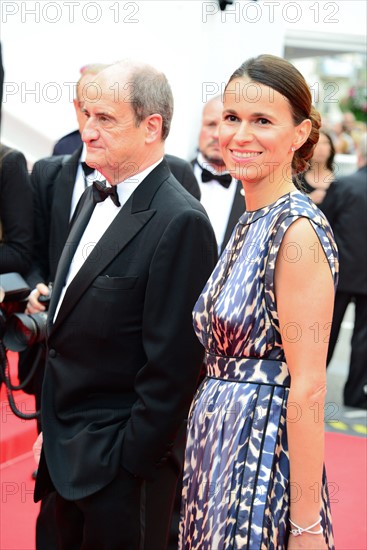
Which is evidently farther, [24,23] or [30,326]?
[24,23]

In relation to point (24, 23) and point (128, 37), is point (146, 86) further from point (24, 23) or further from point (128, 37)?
point (24, 23)

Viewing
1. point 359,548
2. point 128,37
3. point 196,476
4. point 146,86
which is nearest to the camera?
point 196,476

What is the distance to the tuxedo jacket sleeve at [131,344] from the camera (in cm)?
223

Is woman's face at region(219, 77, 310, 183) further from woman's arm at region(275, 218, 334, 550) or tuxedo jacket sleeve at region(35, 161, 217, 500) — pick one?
tuxedo jacket sleeve at region(35, 161, 217, 500)

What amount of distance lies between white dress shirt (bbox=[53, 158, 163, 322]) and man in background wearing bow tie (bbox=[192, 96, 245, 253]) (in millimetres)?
1707

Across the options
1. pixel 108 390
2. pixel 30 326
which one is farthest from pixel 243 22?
pixel 108 390

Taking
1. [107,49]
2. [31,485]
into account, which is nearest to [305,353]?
[31,485]

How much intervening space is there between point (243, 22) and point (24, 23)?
1574mm

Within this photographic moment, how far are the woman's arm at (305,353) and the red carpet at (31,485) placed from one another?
6.17ft

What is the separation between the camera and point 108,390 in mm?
2336

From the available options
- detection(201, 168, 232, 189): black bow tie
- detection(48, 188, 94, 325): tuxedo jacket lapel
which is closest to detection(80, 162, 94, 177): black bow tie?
detection(48, 188, 94, 325): tuxedo jacket lapel

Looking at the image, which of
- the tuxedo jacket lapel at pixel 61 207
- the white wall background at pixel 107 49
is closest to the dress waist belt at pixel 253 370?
the tuxedo jacket lapel at pixel 61 207

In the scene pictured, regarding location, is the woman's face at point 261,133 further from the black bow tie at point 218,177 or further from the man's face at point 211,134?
the man's face at point 211,134

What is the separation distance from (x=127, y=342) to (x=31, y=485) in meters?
1.91
